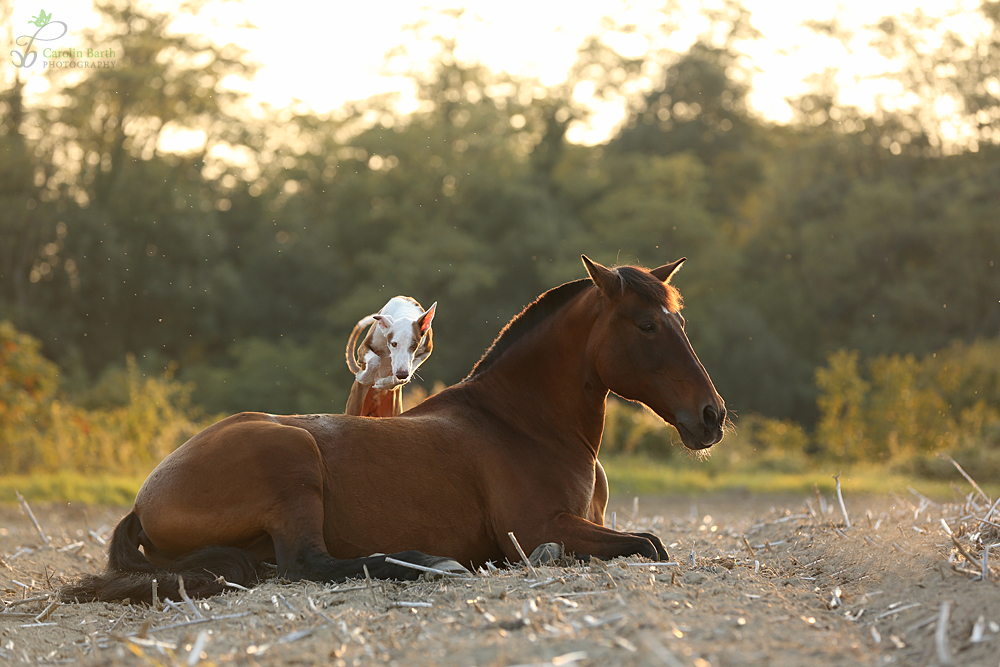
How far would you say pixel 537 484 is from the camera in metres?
4.89

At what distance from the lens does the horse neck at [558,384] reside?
16.7 feet

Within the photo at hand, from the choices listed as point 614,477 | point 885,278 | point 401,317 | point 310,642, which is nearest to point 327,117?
point 885,278

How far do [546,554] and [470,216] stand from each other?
28718 millimetres

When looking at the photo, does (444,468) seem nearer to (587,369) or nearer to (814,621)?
(587,369)

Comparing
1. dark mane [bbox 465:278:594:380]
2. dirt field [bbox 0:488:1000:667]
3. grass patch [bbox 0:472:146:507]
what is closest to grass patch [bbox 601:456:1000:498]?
grass patch [bbox 0:472:146:507]

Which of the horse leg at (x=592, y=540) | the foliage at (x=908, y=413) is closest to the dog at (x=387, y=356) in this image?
the horse leg at (x=592, y=540)

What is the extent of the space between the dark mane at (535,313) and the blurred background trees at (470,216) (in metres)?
20.4

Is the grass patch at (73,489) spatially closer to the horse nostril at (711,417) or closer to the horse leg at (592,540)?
the horse leg at (592,540)

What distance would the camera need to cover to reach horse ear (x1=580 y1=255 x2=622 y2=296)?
15.7 ft

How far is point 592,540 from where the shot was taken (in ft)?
14.9

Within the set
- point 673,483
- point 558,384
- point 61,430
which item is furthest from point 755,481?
point 61,430

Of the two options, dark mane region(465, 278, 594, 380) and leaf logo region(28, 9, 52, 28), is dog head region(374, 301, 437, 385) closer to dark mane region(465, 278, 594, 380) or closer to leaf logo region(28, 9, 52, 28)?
dark mane region(465, 278, 594, 380)

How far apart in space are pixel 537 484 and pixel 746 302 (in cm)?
2869

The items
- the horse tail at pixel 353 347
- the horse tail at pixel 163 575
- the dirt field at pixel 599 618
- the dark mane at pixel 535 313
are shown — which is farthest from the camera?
the horse tail at pixel 353 347
